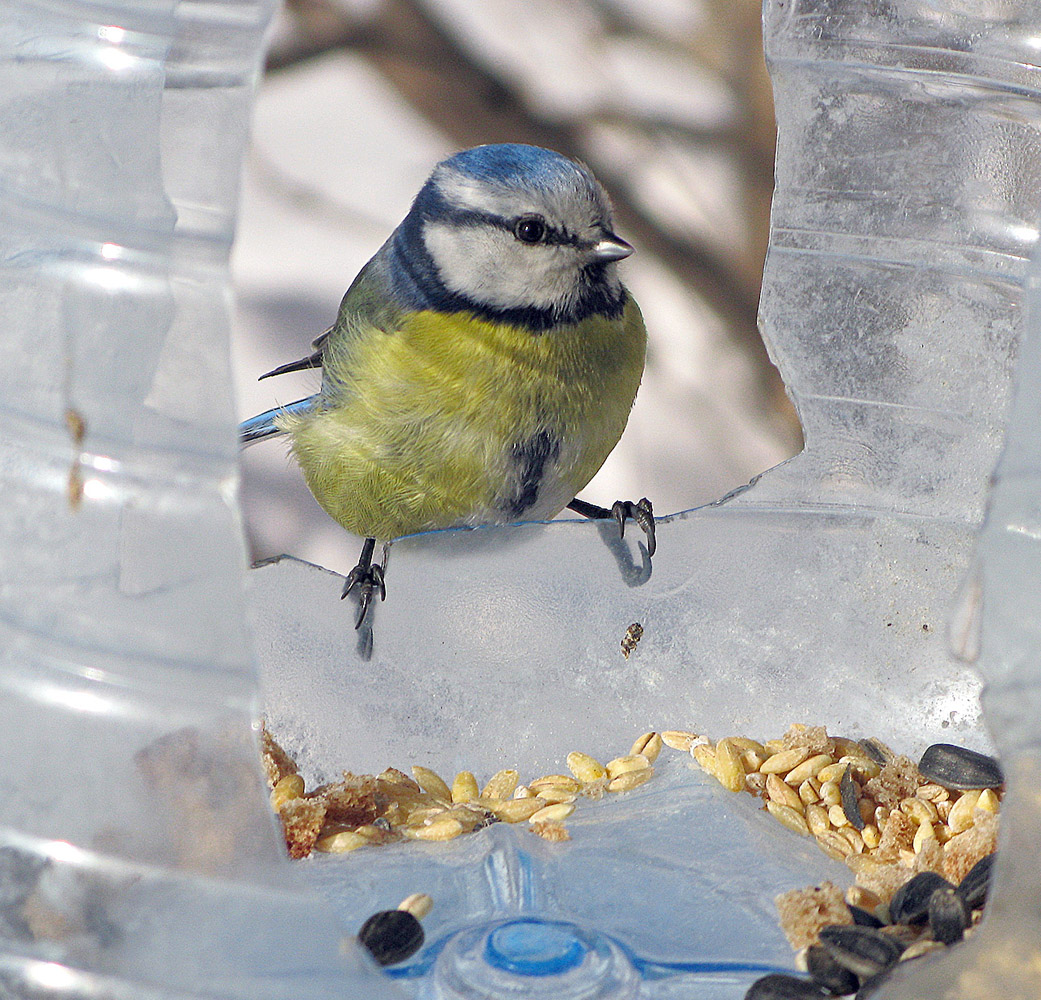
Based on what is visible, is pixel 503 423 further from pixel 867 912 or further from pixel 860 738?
pixel 867 912

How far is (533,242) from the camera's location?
1426 mm

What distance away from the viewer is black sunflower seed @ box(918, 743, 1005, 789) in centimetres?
110

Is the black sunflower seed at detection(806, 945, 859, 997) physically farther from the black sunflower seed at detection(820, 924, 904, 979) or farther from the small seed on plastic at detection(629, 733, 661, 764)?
the small seed on plastic at detection(629, 733, 661, 764)

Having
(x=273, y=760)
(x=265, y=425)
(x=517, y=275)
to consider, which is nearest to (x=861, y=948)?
(x=273, y=760)

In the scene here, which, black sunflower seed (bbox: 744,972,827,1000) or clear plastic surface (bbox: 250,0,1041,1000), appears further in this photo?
clear plastic surface (bbox: 250,0,1041,1000)

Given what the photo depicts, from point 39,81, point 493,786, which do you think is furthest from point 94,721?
point 493,786

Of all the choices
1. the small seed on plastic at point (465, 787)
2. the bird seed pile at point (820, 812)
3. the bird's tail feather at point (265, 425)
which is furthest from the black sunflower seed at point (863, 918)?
the bird's tail feather at point (265, 425)

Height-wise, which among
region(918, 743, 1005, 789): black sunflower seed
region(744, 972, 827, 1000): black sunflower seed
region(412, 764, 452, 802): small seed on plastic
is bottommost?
region(412, 764, 452, 802): small seed on plastic

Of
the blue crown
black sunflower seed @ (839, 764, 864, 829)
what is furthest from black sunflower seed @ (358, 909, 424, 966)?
the blue crown

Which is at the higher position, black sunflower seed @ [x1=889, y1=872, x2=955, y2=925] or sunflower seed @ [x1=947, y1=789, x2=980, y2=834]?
black sunflower seed @ [x1=889, y1=872, x2=955, y2=925]

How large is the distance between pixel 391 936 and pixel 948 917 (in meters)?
0.36

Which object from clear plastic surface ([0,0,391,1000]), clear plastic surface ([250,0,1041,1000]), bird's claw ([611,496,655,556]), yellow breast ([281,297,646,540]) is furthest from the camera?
yellow breast ([281,297,646,540])

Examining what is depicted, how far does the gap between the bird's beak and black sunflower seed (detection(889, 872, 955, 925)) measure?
27.7 inches

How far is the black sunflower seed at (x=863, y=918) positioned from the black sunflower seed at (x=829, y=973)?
6cm
